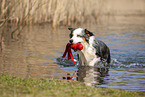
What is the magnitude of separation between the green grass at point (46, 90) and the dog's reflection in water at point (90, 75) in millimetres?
962

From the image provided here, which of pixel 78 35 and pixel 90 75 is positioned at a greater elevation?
pixel 78 35

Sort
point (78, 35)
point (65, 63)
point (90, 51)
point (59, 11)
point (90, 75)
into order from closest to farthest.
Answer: point (90, 75) < point (78, 35) < point (90, 51) < point (65, 63) < point (59, 11)

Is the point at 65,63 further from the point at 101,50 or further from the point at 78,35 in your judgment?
the point at 78,35

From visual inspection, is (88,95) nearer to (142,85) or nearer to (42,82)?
(42,82)

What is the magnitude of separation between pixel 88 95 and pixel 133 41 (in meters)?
9.79

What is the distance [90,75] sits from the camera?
7.57 meters

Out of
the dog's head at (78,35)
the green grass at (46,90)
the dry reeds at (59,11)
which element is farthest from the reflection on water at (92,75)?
the dry reeds at (59,11)

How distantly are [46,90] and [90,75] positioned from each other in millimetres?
2556

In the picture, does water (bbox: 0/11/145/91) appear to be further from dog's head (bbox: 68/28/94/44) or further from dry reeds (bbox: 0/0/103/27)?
dry reeds (bbox: 0/0/103/27)

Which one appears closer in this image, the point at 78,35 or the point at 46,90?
the point at 46,90

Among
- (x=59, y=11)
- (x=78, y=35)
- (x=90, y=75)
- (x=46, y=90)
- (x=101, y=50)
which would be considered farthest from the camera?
(x=59, y=11)

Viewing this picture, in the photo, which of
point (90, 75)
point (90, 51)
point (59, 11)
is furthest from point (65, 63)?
point (59, 11)

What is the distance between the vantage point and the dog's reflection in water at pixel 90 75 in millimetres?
6754

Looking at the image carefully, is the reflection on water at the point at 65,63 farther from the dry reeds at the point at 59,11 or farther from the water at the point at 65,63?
the dry reeds at the point at 59,11
